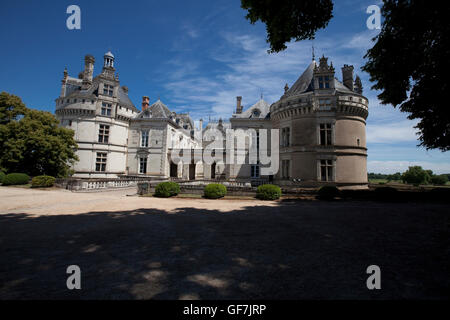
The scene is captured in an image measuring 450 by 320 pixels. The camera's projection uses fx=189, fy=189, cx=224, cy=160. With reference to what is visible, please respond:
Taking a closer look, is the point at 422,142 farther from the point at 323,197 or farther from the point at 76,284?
the point at 76,284

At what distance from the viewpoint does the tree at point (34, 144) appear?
19.4 m

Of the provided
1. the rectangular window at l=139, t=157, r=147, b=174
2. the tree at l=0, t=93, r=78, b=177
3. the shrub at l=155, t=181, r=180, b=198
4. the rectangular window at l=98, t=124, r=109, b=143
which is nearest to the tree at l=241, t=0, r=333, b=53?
the shrub at l=155, t=181, r=180, b=198

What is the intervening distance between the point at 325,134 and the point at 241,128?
11304 mm

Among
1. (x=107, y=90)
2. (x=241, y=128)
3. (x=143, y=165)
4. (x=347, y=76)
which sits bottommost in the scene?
(x=143, y=165)

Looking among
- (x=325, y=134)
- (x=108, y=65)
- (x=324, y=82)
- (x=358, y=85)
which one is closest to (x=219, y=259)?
(x=325, y=134)

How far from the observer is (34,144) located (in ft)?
64.7

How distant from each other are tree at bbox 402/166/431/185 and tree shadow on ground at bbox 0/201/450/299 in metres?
76.8

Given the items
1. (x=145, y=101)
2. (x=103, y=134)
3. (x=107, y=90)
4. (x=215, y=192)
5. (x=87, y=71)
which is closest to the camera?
(x=215, y=192)

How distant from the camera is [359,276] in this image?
3508mm

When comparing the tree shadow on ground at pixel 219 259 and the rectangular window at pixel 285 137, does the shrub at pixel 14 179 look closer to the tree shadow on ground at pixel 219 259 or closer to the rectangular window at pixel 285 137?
the tree shadow on ground at pixel 219 259

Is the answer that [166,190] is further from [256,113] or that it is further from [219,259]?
[256,113]

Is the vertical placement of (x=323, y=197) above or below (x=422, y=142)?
below
